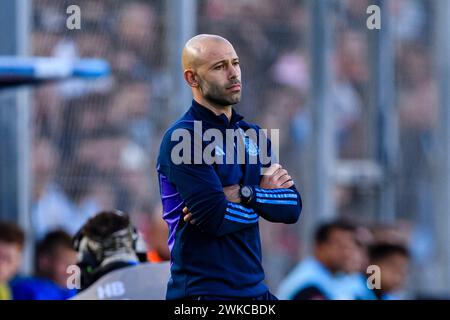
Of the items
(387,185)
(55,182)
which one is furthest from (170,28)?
(387,185)

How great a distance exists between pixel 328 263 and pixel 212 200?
4391 millimetres

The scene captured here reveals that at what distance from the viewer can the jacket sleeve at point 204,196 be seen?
13.0 feet

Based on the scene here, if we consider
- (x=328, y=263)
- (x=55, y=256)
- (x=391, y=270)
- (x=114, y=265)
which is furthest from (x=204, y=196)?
(x=391, y=270)

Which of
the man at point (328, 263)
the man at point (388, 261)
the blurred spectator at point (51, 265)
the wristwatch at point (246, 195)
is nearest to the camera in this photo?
the wristwatch at point (246, 195)

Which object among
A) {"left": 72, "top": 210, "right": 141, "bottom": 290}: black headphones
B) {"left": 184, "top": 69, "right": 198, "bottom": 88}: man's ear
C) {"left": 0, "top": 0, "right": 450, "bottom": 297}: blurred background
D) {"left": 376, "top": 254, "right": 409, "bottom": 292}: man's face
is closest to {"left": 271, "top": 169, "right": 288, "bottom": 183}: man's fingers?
{"left": 184, "top": 69, "right": 198, "bottom": 88}: man's ear

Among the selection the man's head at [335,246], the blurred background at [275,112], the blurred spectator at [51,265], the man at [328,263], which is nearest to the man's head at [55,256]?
the blurred spectator at [51,265]

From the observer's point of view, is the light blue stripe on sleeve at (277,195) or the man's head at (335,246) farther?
the man's head at (335,246)

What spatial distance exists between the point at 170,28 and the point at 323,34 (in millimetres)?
1393

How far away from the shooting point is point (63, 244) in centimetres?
752

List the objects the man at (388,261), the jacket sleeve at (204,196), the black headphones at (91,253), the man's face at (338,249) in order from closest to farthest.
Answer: the jacket sleeve at (204,196), the black headphones at (91,253), the man's face at (338,249), the man at (388,261)

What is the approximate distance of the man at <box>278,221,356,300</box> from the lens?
792 cm

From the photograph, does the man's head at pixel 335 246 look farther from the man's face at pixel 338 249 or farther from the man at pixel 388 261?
the man at pixel 388 261

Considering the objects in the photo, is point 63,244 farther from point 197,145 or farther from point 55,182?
point 197,145

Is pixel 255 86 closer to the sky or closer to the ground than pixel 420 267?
closer to the sky
